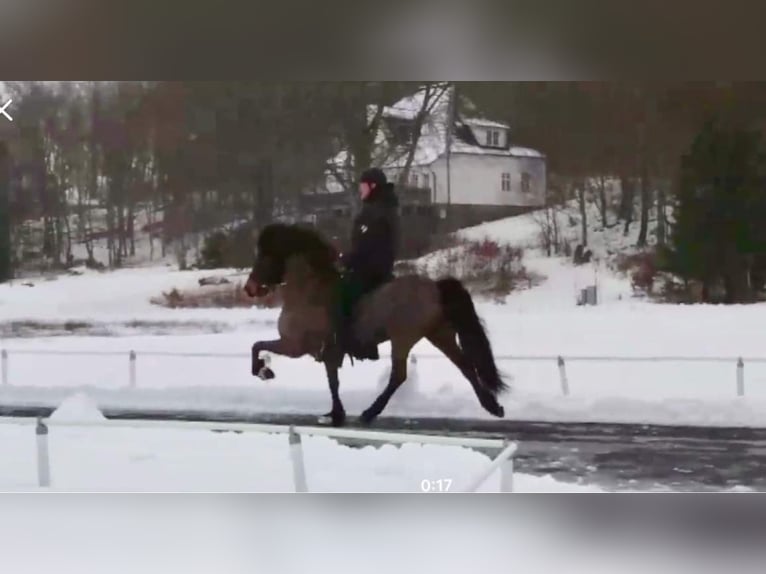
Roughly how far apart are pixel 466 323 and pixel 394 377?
249mm

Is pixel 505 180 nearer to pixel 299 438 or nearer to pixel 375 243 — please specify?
pixel 375 243

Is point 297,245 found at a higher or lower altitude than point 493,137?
lower

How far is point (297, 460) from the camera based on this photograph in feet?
7.12

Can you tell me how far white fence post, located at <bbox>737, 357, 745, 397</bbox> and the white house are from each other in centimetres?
70

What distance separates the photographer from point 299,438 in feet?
7.16

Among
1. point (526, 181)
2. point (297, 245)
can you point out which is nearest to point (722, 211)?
point (526, 181)

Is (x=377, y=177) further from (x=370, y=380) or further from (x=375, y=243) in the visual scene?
(x=370, y=380)

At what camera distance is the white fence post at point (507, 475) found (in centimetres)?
214

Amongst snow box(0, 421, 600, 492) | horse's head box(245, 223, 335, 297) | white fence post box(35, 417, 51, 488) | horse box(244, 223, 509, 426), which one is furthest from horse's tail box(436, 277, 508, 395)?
white fence post box(35, 417, 51, 488)

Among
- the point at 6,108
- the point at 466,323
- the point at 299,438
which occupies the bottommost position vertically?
the point at 299,438

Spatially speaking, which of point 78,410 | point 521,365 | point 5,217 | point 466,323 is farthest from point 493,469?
point 5,217

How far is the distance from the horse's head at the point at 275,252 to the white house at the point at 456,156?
166 mm

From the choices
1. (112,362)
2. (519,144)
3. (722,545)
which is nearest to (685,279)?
(519,144)

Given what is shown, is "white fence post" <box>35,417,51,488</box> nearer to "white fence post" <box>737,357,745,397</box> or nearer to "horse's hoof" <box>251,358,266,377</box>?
"horse's hoof" <box>251,358,266,377</box>
